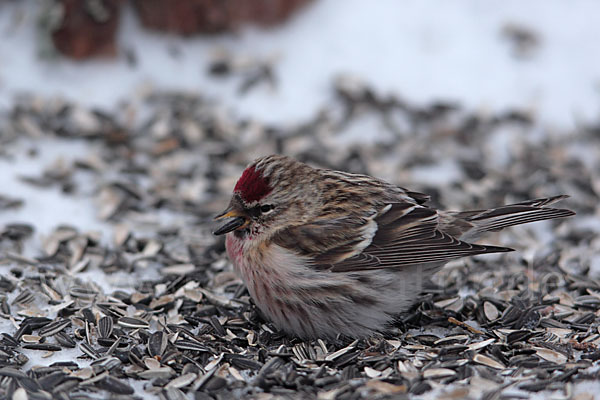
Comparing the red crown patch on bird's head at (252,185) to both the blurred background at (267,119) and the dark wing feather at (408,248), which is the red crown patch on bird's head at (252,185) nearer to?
the dark wing feather at (408,248)

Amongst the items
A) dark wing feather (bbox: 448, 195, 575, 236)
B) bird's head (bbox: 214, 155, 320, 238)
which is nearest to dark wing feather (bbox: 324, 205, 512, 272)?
dark wing feather (bbox: 448, 195, 575, 236)

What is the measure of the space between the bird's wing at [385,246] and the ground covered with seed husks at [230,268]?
408 mm

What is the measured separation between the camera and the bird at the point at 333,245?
3766 millimetres

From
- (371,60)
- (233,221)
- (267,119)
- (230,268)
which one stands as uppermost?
(371,60)

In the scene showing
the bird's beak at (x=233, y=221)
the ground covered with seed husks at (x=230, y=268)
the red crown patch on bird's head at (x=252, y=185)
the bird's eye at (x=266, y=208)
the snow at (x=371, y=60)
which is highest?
the snow at (x=371, y=60)

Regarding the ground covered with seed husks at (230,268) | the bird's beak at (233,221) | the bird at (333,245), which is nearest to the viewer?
the ground covered with seed husks at (230,268)

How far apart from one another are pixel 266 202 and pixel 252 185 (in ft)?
0.39

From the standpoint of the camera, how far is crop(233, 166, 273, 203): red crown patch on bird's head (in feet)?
12.7

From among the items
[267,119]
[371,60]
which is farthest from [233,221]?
[371,60]

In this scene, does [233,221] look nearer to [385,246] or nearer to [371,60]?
[385,246]

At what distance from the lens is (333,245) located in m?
3.83

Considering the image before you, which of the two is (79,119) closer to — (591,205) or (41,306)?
(41,306)

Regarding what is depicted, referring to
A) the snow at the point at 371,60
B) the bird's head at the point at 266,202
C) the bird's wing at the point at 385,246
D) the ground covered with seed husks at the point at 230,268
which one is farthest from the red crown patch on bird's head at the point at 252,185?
the snow at the point at 371,60

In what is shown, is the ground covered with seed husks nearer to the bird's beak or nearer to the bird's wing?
the bird's wing
